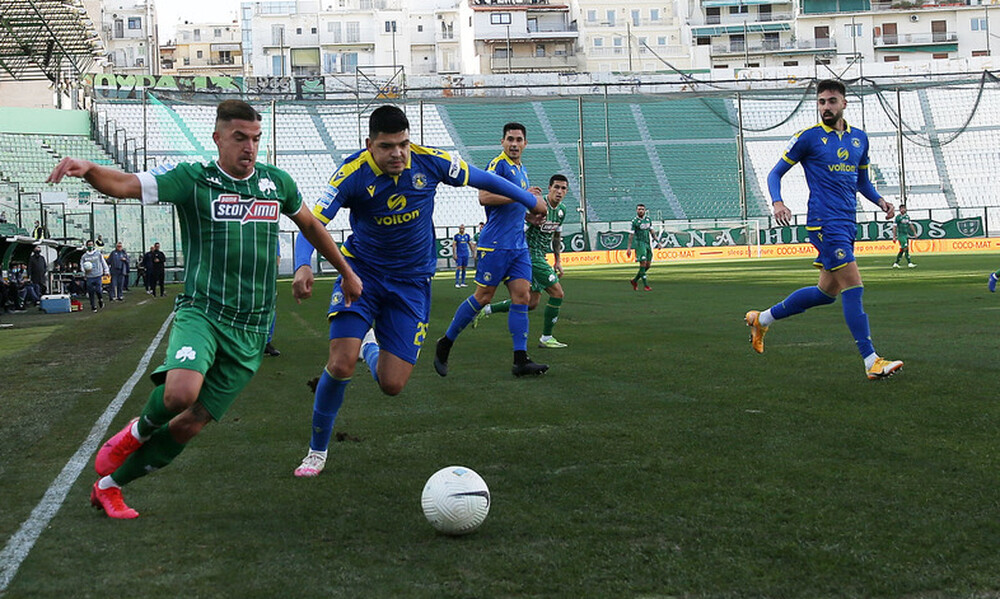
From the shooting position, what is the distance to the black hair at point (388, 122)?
6293 mm

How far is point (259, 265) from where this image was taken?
5273 mm

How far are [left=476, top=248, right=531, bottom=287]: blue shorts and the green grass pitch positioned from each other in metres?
0.94

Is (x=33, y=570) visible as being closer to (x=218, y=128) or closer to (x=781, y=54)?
(x=218, y=128)

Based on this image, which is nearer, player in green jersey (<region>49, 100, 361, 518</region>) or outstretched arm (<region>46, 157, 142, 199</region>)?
outstretched arm (<region>46, 157, 142, 199</region>)

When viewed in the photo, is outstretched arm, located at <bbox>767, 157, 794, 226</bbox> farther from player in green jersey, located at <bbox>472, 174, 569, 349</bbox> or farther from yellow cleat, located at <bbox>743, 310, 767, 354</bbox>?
player in green jersey, located at <bbox>472, 174, 569, 349</bbox>

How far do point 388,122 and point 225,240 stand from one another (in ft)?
4.93

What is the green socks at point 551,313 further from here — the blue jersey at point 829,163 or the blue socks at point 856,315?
the blue socks at point 856,315

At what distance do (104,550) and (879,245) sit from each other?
4834cm

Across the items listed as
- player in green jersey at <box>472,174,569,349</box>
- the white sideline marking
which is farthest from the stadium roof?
the white sideline marking

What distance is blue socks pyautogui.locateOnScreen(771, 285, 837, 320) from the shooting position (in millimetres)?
9305

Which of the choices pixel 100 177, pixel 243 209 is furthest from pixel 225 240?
pixel 100 177

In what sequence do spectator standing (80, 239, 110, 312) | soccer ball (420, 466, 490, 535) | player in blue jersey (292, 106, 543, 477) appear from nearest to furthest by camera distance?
soccer ball (420, 466, 490, 535), player in blue jersey (292, 106, 543, 477), spectator standing (80, 239, 110, 312)

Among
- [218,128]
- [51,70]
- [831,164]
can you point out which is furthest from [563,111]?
[218,128]

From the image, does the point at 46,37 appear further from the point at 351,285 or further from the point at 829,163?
the point at 351,285
